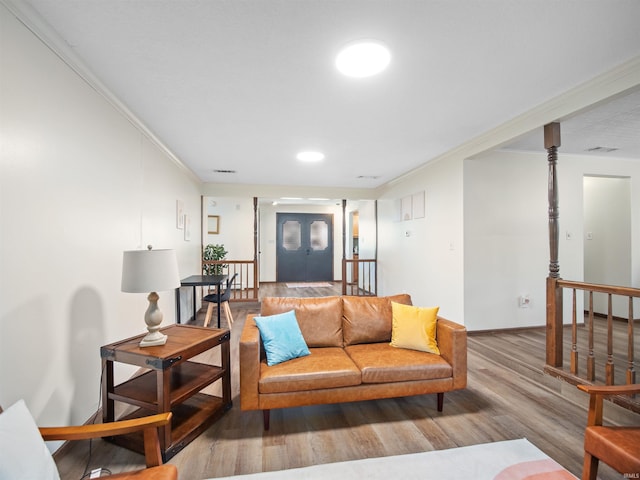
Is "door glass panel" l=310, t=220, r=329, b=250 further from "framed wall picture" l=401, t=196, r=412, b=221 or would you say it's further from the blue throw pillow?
the blue throw pillow

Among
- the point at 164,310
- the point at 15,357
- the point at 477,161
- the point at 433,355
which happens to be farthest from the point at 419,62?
the point at 164,310

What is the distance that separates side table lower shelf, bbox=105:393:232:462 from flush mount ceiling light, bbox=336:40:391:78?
2474 millimetres

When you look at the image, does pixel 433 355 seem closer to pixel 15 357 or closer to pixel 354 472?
pixel 354 472

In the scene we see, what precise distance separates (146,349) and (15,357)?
1.90 ft

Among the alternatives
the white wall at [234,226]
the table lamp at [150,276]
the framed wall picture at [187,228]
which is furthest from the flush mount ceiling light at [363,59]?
the white wall at [234,226]

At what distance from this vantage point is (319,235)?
29.0 feet

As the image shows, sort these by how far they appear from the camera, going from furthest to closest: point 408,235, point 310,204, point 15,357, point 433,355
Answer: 1. point 310,204
2. point 408,235
3. point 433,355
4. point 15,357

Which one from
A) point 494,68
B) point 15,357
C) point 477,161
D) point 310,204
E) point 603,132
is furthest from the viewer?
point 310,204

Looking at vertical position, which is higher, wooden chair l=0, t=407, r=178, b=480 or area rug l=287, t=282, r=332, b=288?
wooden chair l=0, t=407, r=178, b=480

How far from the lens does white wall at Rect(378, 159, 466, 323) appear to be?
12.9 ft

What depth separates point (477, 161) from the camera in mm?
3873

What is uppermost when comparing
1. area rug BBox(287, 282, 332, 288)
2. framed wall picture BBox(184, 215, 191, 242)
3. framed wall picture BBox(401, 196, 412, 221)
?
framed wall picture BBox(401, 196, 412, 221)

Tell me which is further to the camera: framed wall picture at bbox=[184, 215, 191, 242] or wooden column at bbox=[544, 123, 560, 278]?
framed wall picture at bbox=[184, 215, 191, 242]

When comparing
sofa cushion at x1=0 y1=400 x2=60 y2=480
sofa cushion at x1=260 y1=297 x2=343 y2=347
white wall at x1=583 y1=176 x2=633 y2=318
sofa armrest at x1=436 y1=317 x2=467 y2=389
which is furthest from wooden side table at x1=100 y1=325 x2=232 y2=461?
white wall at x1=583 y1=176 x2=633 y2=318
